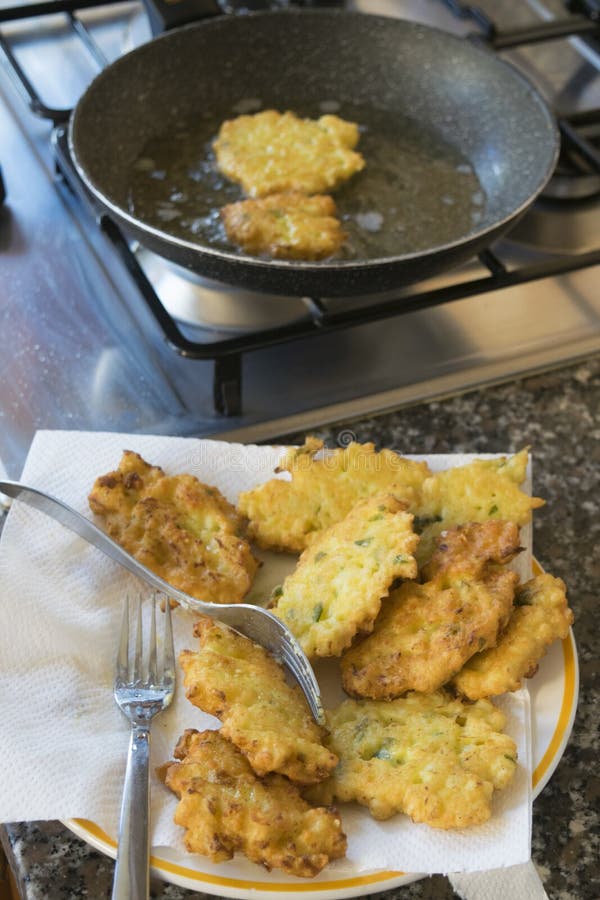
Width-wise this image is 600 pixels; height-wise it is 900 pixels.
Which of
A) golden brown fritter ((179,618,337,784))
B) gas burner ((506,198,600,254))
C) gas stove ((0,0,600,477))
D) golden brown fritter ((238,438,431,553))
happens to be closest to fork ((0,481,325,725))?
golden brown fritter ((179,618,337,784))

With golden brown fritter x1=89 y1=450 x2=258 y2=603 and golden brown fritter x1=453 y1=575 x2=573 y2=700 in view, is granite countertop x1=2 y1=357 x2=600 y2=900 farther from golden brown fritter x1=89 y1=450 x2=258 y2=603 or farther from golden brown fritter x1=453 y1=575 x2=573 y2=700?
golden brown fritter x1=89 y1=450 x2=258 y2=603

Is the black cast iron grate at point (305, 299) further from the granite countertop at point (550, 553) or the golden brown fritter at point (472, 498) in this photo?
the golden brown fritter at point (472, 498)

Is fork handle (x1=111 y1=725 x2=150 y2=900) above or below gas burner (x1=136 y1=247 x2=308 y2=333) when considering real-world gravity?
below

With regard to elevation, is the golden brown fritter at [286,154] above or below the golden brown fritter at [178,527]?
above

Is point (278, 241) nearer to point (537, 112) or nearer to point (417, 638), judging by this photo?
point (537, 112)

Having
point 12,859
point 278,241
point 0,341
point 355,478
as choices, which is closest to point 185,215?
point 278,241

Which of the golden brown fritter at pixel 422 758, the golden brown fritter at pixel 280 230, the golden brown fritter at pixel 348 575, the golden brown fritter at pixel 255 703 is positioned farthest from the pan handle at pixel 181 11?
the golden brown fritter at pixel 422 758
